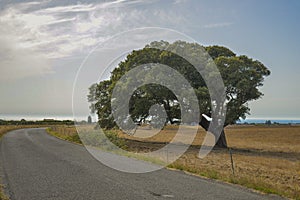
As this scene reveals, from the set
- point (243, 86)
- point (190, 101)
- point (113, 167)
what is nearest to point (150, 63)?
point (190, 101)

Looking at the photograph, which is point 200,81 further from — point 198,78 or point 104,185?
point 104,185

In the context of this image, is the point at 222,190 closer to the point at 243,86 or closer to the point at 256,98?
the point at 243,86

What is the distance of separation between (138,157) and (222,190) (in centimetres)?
877

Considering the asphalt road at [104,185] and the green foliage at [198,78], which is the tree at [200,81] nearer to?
the green foliage at [198,78]

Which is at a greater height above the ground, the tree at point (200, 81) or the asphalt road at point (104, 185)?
the tree at point (200, 81)

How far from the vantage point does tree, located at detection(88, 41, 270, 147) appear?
96.6ft

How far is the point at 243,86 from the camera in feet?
94.6

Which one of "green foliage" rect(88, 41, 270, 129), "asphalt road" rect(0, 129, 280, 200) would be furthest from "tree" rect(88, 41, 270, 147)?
"asphalt road" rect(0, 129, 280, 200)

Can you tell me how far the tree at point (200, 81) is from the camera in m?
29.4

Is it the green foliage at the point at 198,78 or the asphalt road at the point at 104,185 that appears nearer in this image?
the asphalt road at the point at 104,185

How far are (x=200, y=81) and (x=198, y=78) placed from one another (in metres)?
0.31

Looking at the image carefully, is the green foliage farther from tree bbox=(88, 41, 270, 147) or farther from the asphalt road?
the asphalt road

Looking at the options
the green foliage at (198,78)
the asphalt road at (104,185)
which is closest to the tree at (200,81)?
the green foliage at (198,78)

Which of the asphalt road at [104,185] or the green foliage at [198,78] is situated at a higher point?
the green foliage at [198,78]
